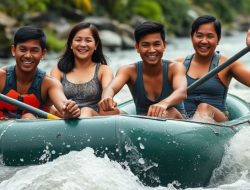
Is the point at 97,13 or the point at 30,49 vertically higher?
the point at 97,13

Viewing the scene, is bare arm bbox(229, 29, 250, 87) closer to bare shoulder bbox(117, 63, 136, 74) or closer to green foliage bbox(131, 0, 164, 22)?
bare shoulder bbox(117, 63, 136, 74)

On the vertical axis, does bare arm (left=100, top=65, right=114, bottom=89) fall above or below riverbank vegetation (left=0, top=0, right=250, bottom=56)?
Answer: below

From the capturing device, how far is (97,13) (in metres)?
21.1

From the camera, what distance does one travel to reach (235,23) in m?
34.5

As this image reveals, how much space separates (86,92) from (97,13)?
16.4 metres

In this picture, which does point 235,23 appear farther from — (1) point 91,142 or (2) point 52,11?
(1) point 91,142

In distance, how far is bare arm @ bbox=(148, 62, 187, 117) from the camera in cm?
411

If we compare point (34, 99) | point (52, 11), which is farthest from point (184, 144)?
point (52, 11)

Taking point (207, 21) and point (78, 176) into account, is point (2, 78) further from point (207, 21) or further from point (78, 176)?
point (207, 21)

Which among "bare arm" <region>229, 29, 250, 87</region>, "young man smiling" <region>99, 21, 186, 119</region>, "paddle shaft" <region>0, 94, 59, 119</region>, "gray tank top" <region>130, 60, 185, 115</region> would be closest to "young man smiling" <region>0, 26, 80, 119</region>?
"paddle shaft" <region>0, 94, 59, 119</region>

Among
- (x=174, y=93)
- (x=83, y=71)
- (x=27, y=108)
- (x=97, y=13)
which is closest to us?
(x=27, y=108)

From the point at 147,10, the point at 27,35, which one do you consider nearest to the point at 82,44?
the point at 27,35

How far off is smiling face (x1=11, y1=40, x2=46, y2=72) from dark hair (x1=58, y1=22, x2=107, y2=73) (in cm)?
50

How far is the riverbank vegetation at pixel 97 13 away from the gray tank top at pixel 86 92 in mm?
9655
